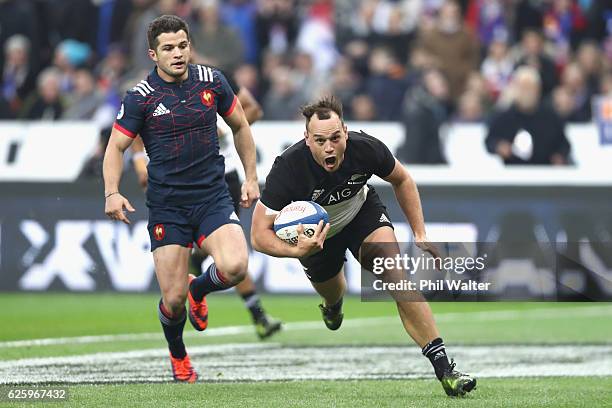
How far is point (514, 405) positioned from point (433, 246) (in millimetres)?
1294

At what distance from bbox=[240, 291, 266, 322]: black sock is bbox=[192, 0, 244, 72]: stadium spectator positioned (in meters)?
7.94

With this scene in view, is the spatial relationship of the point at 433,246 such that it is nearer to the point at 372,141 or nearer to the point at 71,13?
the point at 372,141

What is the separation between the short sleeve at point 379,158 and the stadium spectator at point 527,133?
8960mm

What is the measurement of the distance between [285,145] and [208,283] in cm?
811

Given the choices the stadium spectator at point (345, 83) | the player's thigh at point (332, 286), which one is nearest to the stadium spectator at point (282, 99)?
the stadium spectator at point (345, 83)

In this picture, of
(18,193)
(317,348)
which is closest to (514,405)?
(317,348)

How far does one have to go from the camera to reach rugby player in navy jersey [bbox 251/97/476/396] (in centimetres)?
877

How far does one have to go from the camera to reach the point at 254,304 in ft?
42.2

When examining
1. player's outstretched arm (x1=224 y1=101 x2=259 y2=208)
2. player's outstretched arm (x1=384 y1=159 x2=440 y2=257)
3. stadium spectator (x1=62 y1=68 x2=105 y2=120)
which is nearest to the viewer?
player's outstretched arm (x1=384 y1=159 x2=440 y2=257)

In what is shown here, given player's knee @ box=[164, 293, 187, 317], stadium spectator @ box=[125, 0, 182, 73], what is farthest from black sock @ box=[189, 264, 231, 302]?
stadium spectator @ box=[125, 0, 182, 73]

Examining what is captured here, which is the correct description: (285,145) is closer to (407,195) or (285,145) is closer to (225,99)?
(225,99)

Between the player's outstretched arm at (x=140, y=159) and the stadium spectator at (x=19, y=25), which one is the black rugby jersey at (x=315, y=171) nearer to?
the player's outstretched arm at (x=140, y=159)

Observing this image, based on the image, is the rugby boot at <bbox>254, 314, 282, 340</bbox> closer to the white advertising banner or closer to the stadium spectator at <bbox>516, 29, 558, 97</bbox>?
the white advertising banner

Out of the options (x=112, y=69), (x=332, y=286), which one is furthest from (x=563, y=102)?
(x=332, y=286)
